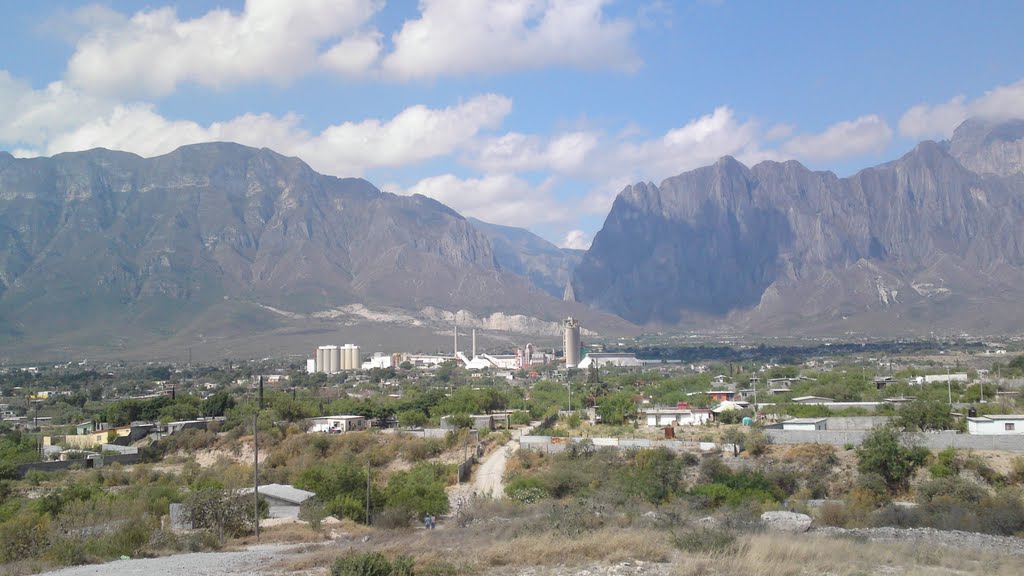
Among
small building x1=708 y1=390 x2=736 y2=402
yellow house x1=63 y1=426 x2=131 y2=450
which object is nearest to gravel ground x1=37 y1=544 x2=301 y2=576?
yellow house x1=63 y1=426 x2=131 y2=450

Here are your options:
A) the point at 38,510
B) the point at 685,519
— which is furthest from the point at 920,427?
the point at 38,510

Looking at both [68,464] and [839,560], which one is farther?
[68,464]

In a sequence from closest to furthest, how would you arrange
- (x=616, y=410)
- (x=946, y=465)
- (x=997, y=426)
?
(x=946, y=465) → (x=997, y=426) → (x=616, y=410)

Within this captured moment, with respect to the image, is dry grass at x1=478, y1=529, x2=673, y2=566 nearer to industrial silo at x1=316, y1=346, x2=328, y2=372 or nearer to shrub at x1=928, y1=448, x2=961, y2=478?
shrub at x1=928, y1=448, x2=961, y2=478

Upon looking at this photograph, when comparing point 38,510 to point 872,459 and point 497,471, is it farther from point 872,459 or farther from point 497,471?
point 872,459

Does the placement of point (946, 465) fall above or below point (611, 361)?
below

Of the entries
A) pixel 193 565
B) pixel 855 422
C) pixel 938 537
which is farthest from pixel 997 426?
pixel 193 565

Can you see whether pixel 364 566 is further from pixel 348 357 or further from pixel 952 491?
pixel 348 357
